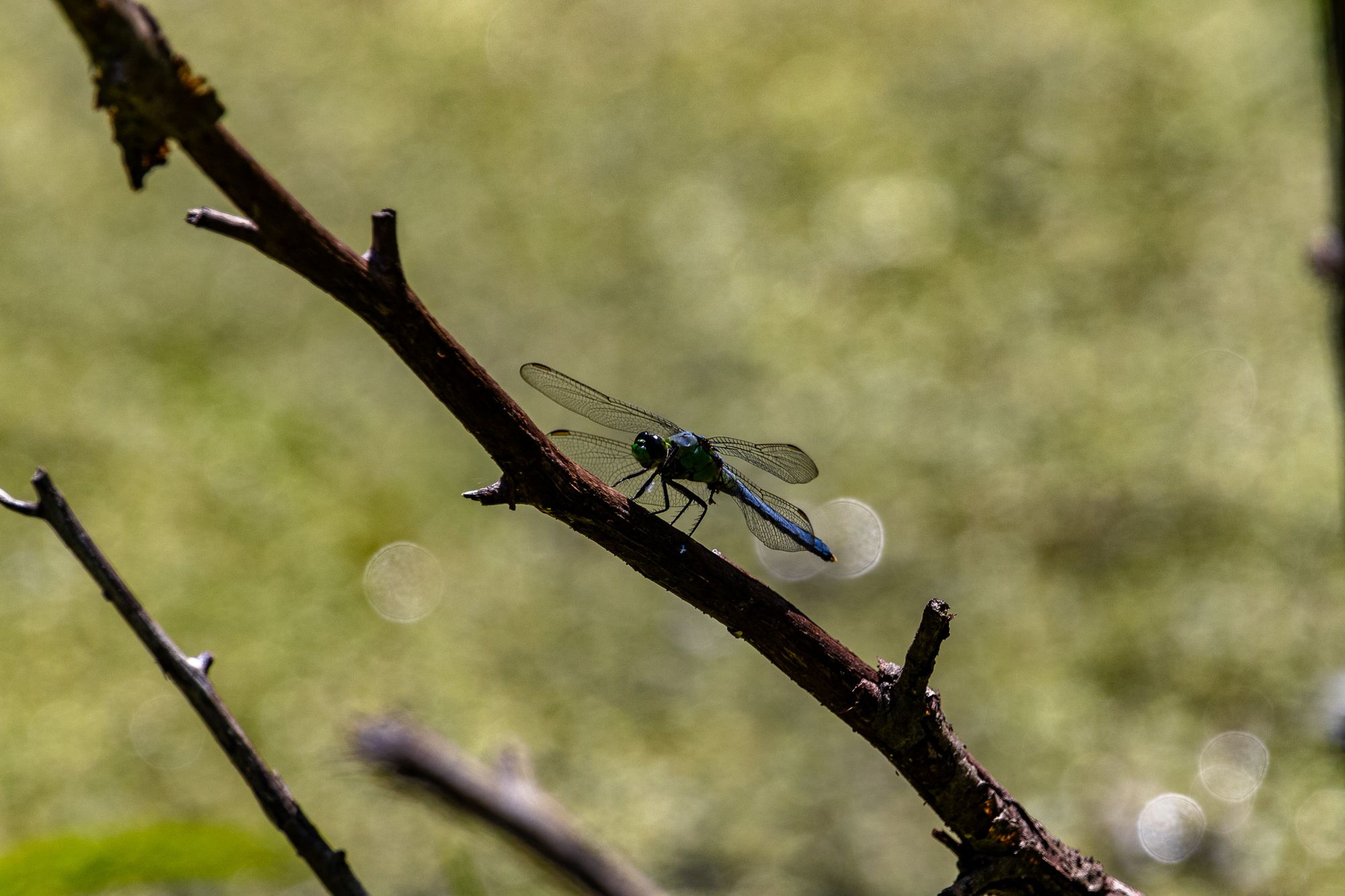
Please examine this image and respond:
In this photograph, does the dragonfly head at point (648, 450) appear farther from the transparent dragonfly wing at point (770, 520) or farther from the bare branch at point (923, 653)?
the bare branch at point (923, 653)

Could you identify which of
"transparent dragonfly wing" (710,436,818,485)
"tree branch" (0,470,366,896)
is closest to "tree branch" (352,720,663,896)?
"tree branch" (0,470,366,896)

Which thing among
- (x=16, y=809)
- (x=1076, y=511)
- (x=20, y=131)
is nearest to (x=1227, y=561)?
(x=1076, y=511)

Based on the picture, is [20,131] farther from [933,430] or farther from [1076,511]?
[1076,511]

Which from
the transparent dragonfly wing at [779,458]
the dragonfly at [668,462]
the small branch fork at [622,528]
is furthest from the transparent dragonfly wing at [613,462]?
the small branch fork at [622,528]

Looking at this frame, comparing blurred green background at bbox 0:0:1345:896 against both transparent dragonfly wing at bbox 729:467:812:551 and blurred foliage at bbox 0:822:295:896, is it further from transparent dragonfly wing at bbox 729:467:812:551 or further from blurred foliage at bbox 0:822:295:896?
blurred foliage at bbox 0:822:295:896

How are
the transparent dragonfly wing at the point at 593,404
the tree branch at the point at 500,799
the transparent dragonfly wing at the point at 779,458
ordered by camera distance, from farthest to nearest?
the transparent dragonfly wing at the point at 779,458
the transparent dragonfly wing at the point at 593,404
the tree branch at the point at 500,799

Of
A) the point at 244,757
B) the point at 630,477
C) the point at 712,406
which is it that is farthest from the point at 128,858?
the point at 712,406

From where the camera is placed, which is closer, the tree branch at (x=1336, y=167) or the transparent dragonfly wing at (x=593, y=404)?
the tree branch at (x=1336, y=167)
